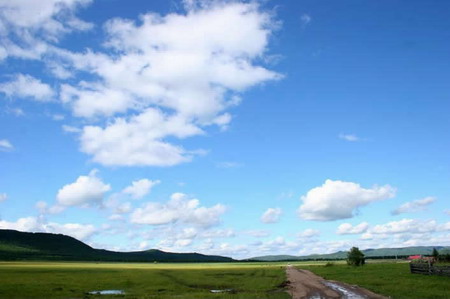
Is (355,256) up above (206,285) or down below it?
above

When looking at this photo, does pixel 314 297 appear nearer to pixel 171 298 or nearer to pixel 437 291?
pixel 437 291

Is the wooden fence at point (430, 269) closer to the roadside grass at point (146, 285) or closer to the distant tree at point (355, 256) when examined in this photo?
the roadside grass at point (146, 285)

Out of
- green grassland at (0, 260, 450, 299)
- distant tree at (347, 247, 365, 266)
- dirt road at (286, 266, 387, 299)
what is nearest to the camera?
dirt road at (286, 266, 387, 299)

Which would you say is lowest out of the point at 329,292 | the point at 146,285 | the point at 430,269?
the point at 146,285

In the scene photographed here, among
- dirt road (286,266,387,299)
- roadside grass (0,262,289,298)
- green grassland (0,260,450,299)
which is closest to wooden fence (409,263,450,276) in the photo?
green grassland (0,260,450,299)

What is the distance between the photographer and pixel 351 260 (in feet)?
418

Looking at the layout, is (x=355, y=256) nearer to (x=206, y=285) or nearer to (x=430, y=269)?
(x=430, y=269)

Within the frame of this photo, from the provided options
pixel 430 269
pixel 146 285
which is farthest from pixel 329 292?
pixel 146 285

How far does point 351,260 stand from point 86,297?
100517mm

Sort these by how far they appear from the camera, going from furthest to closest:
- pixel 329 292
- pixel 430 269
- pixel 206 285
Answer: pixel 206 285 → pixel 430 269 → pixel 329 292

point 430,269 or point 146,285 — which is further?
point 146,285

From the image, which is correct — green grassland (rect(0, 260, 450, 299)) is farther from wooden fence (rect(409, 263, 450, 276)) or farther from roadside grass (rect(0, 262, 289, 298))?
wooden fence (rect(409, 263, 450, 276))

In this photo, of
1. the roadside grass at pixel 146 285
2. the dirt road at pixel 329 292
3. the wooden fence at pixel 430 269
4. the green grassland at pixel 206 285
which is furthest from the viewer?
the wooden fence at pixel 430 269

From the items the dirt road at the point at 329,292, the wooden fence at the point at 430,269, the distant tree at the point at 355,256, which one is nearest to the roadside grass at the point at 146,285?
the dirt road at the point at 329,292
